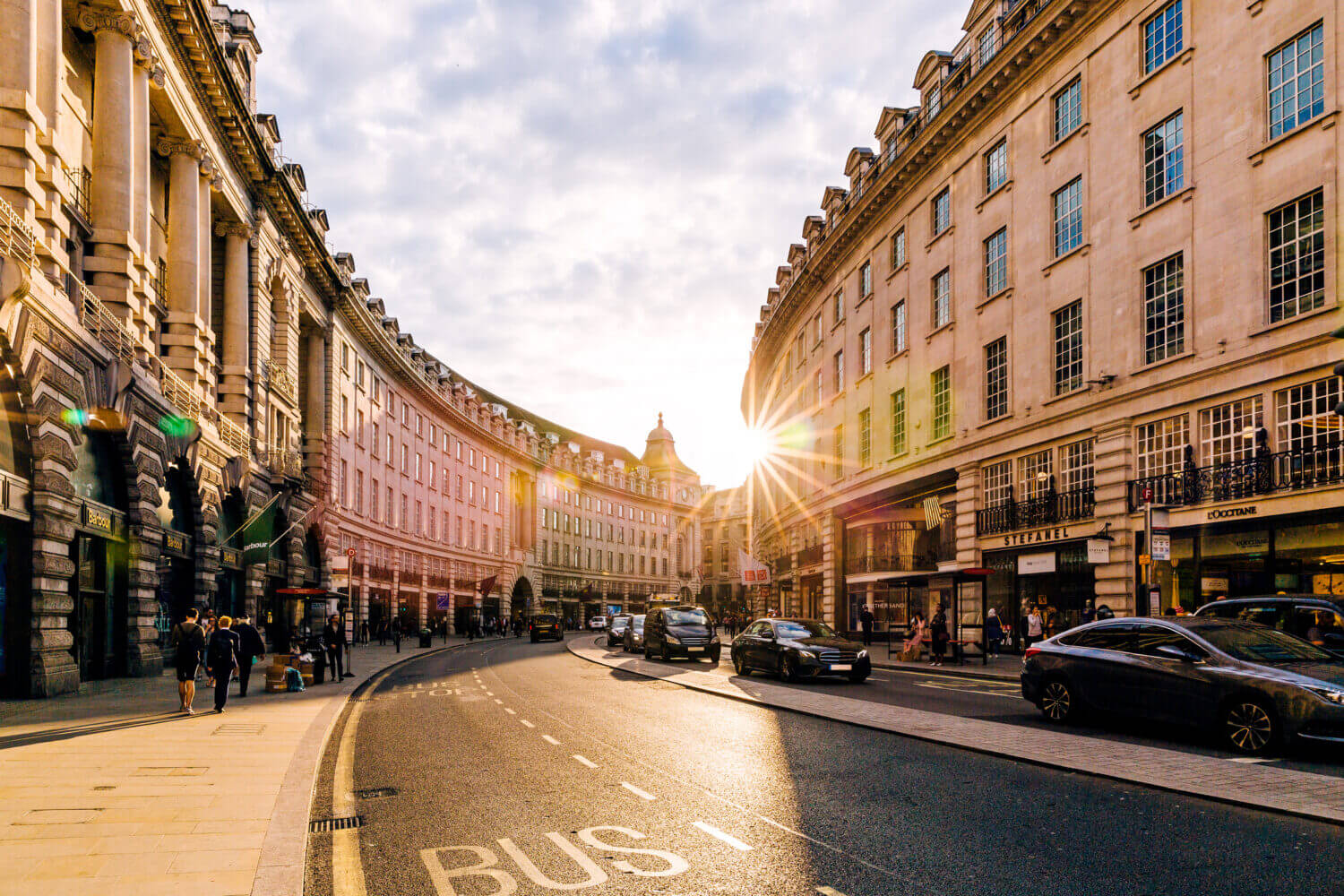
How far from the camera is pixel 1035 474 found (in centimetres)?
3152

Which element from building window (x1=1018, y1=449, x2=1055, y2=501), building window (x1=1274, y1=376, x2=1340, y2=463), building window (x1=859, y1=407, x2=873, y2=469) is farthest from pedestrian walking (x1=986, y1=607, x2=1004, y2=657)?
building window (x1=859, y1=407, x2=873, y2=469)

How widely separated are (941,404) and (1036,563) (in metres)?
8.28

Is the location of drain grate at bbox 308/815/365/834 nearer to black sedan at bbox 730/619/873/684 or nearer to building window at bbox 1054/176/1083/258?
black sedan at bbox 730/619/873/684

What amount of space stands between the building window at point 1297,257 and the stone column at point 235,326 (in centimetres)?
3138

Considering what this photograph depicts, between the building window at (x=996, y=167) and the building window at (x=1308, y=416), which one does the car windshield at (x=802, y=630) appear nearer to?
the building window at (x=1308, y=416)

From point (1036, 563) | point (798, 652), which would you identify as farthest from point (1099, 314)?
point (798, 652)

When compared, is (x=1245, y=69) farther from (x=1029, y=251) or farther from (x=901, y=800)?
(x=901, y=800)

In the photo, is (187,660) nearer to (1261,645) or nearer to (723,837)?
(723,837)

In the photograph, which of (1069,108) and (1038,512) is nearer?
(1069,108)

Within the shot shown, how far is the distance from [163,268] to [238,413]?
6.67 m

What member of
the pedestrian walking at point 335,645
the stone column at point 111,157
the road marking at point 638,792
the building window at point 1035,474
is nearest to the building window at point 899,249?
the building window at point 1035,474

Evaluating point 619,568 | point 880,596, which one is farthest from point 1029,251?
point 619,568

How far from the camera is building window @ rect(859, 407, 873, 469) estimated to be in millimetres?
43500

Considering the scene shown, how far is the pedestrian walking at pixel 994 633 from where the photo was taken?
3234 centimetres
